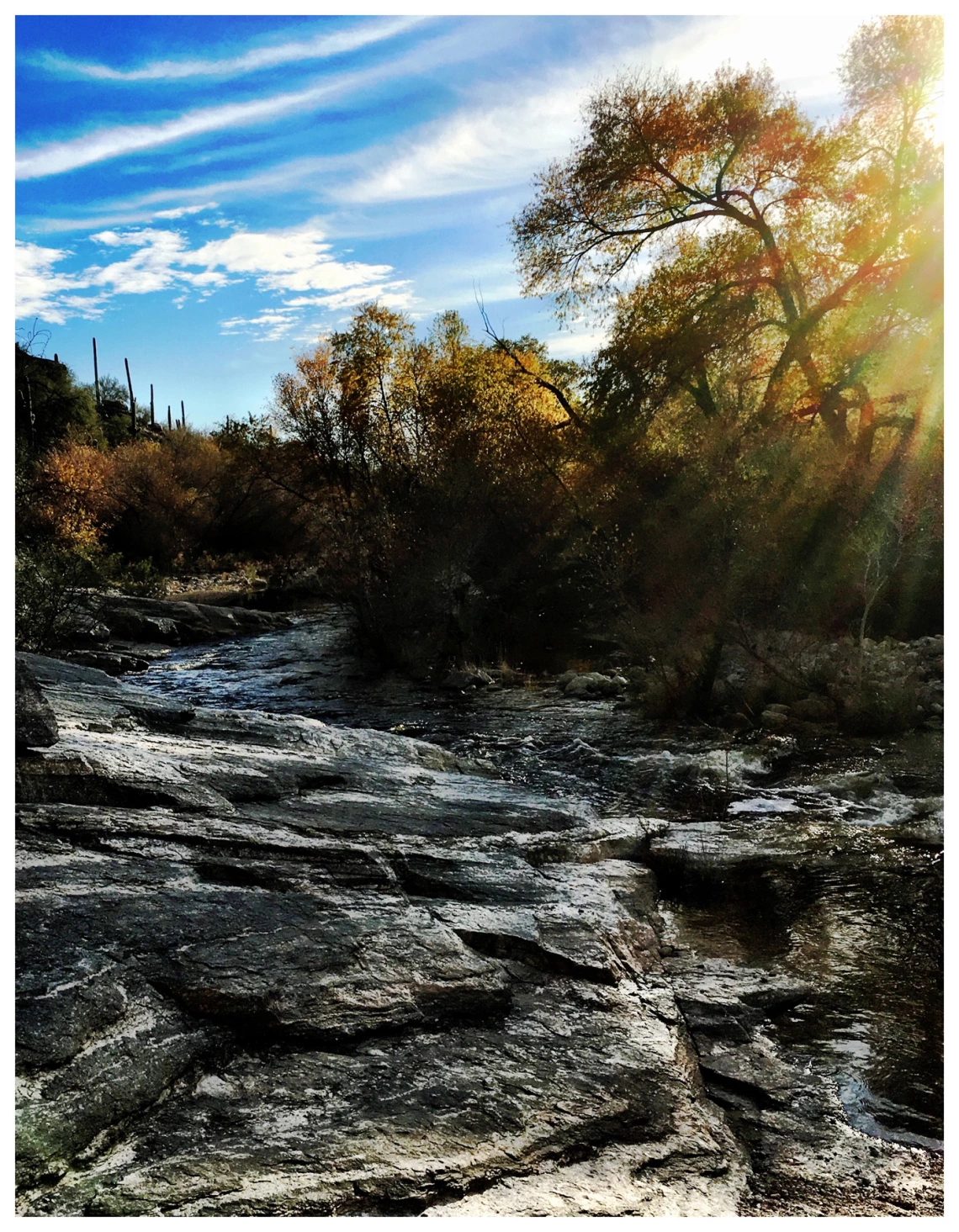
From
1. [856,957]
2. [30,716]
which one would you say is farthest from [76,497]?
[856,957]

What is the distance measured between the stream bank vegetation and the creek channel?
59.3 inches

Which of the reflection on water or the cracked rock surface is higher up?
the cracked rock surface

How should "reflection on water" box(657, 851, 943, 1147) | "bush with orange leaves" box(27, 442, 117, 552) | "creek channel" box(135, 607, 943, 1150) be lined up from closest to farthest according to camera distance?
"reflection on water" box(657, 851, 943, 1147), "creek channel" box(135, 607, 943, 1150), "bush with orange leaves" box(27, 442, 117, 552)

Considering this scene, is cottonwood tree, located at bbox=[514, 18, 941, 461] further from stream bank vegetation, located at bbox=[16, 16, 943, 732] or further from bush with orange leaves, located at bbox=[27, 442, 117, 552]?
bush with orange leaves, located at bbox=[27, 442, 117, 552]

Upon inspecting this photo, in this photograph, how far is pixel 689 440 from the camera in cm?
1402

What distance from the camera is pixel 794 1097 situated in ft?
11.6

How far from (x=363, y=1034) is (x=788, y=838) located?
4.54m

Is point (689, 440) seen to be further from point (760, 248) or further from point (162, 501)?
point (162, 501)

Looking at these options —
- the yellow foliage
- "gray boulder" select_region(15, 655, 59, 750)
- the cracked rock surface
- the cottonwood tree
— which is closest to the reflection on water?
the cracked rock surface

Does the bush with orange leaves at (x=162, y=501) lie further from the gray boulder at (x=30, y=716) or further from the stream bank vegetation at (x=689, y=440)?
the gray boulder at (x=30, y=716)

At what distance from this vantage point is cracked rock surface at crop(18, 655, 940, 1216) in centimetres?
256

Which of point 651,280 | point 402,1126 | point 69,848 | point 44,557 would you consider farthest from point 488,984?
point 651,280

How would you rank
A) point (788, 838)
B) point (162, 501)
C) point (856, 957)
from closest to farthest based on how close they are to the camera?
point (856, 957)
point (788, 838)
point (162, 501)

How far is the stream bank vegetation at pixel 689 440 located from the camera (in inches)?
467
